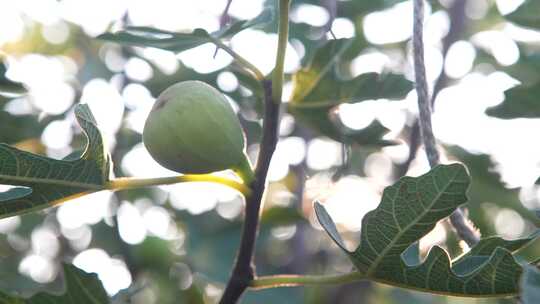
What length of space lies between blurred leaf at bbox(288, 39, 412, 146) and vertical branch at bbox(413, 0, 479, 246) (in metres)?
0.26

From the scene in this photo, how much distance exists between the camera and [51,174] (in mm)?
1194

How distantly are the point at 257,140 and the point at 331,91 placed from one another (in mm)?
837

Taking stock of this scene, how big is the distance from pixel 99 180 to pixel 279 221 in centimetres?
118

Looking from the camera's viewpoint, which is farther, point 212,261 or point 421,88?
point 212,261

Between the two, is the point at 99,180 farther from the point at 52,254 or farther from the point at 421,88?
the point at 52,254

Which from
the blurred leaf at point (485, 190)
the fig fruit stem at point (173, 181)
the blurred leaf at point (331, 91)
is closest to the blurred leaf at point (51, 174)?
the fig fruit stem at point (173, 181)

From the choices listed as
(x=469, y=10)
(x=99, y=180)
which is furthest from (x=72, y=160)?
(x=469, y=10)

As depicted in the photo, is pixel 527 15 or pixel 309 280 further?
pixel 527 15

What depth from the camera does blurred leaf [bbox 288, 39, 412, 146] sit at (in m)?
1.50

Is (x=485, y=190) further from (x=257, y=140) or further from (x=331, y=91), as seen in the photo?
(x=331, y=91)

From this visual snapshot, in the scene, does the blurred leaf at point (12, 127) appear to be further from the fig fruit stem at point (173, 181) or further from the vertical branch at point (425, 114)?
the vertical branch at point (425, 114)

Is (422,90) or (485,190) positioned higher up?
(422,90)

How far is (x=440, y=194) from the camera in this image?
104 cm

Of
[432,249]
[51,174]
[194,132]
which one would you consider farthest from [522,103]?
[51,174]
